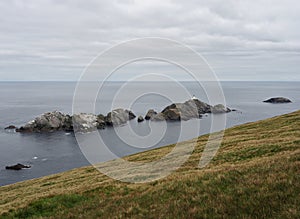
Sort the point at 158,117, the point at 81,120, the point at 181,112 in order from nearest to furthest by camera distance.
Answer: the point at 81,120 → the point at 158,117 → the point at 181,112

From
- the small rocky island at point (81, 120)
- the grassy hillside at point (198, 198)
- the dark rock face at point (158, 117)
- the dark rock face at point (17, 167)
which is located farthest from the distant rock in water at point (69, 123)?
the grassy hillside at point (198, 198)

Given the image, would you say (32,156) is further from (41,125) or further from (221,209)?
(221,209)

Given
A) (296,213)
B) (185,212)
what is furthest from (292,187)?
(185,212)

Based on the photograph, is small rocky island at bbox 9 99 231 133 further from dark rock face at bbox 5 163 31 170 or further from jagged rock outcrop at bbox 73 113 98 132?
dark rock face at bbox 5 163 31 170

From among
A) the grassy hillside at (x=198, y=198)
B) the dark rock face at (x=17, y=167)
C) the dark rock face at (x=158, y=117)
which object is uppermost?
the grassy hillside at (x=198, y=198)

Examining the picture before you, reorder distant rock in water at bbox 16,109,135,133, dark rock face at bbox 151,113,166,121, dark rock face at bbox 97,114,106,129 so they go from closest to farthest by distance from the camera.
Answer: distant rock in water at bbox 16,109,135,133 → dark rock face at bbox 97,114,106,129 → dark rock face at bbox 151,113,166,121

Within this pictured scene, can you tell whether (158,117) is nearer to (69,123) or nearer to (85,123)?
(85,123)

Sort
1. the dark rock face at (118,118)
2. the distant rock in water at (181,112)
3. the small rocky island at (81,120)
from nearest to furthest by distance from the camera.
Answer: the small rocky island at (81,120) → the dark rock face at (118,118) → the distant rock in water at (181,112)

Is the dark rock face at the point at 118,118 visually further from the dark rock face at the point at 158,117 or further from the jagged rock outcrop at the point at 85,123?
the dark rock face at the point at 158,117

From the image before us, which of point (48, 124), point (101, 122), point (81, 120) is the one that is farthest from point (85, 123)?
point (48, 124)

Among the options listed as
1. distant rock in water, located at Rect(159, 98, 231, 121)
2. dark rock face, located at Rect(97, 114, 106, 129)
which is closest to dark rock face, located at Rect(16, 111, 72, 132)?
dark rock face, located at Rect(97, 114, 106, 129)

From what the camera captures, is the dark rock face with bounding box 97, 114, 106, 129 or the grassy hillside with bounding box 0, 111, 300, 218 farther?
the dark rock face with bounding box 97, 114, 106, 129

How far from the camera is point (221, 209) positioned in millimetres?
9758

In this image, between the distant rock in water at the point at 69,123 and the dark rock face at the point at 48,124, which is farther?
the distant rock in water at the point at 69,123
